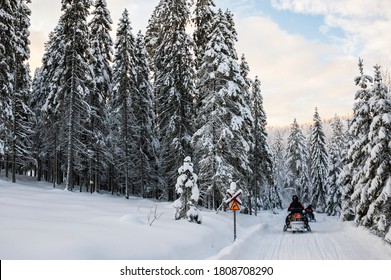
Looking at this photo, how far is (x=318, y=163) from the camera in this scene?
169ft

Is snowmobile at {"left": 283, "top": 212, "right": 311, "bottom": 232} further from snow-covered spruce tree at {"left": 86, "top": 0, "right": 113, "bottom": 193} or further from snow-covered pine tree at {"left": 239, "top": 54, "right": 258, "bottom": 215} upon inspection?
snow-covered spruce tree at {"left": 86, "top": 0, "right": 113, "bottom": 193}

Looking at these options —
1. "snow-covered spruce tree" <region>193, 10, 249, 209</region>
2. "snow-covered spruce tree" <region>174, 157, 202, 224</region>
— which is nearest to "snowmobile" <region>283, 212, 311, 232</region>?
"snow-covered spruce tree" <region>193, 10, 249, 209</region>

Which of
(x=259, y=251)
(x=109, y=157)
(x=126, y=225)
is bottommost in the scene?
(x=259, y=251)

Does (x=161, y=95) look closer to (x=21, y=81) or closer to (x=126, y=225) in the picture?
(x=21, y=81)

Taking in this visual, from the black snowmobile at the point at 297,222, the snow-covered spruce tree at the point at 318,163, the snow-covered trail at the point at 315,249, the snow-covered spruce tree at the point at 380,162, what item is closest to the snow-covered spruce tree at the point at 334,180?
the snow-covered spruce tree at the point at 318,163

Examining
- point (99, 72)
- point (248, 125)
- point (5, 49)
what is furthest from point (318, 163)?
point (5, 49)

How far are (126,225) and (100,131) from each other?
2179 cm

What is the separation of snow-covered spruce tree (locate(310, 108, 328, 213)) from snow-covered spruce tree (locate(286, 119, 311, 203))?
214 inches

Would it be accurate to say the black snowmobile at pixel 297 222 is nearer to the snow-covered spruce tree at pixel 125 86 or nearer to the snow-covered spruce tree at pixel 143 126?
the snow-covered spruce tree at pixel 125 86

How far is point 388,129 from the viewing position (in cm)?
1449

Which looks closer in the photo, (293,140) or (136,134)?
(136,134)

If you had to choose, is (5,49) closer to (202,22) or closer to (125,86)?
(125,86)

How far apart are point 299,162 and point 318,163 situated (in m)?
9.48
